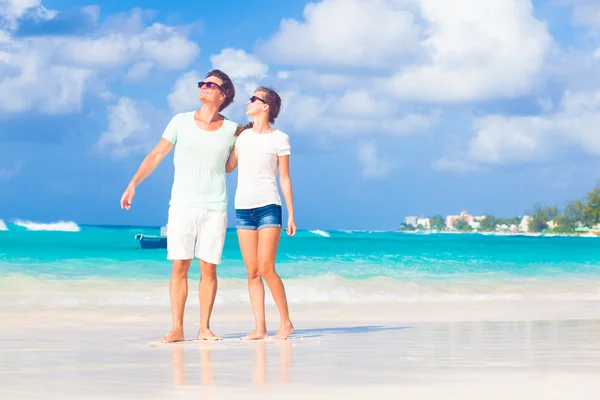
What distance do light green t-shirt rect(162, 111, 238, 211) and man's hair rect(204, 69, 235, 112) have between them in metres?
0.29

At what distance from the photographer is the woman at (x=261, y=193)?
7.28 meters

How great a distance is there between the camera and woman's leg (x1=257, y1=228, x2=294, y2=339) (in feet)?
23.9

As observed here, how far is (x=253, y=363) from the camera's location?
19.5 feet

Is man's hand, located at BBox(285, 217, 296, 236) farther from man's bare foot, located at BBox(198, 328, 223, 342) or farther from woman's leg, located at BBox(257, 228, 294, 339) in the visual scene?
man's bare foot, located at BBox(198, 328, 223, 342)

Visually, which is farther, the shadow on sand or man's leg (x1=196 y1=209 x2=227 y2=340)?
the shadow on sand

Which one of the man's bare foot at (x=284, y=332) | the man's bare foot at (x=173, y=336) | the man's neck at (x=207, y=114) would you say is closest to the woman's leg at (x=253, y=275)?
the man's bare foot at (x=284, y=332)

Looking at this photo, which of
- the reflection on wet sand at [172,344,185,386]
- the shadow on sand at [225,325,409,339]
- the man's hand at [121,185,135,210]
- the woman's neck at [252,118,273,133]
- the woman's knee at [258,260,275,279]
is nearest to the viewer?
the reflection on wet sand at [172,344,185,386]

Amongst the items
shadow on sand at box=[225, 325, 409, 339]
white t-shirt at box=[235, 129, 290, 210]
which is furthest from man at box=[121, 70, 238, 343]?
shadow on sand at box=[225, 325, 409, 339]

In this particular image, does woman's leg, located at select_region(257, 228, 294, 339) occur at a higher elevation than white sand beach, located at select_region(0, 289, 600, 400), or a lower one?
higher

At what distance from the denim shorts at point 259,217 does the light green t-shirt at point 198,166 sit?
198mm

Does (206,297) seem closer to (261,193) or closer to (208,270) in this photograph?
(208,270)

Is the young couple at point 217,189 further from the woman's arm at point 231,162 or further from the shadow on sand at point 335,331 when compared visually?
the shadow on sand at point 335,331

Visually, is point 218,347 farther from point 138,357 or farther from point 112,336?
point 112,336

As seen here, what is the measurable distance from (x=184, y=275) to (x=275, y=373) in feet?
6.69
